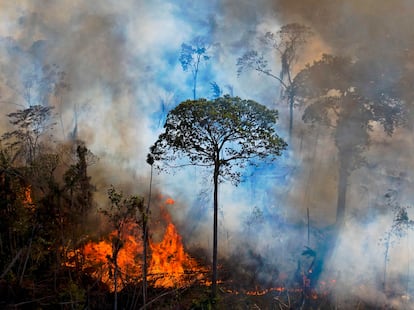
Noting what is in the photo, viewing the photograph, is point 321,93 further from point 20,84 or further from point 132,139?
point 20,84

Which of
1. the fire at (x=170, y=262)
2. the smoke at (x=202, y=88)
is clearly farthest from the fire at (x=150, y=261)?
the smoke at (x=202, y=88)

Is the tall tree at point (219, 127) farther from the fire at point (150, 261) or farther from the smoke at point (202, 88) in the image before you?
the smoke at point (202, 88)

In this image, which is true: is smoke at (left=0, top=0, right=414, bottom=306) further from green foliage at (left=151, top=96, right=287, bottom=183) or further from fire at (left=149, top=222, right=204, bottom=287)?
green foliage at (left=151, top=96, right=287, bottom=183)

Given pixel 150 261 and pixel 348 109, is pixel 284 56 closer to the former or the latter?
pixel 348 109

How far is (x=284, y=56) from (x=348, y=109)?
9978 millimetres

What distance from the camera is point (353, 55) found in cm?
3197

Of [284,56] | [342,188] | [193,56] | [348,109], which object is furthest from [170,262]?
[284,56]

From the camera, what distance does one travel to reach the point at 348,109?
29.8 meters

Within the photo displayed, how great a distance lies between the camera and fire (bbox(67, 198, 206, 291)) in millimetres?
23266

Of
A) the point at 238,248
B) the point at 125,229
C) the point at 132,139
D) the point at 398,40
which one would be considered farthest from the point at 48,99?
the point at 398,40

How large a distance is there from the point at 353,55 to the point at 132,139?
21.2 m

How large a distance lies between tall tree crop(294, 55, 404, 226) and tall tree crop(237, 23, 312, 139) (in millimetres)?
4762

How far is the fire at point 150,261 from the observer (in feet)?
76.3

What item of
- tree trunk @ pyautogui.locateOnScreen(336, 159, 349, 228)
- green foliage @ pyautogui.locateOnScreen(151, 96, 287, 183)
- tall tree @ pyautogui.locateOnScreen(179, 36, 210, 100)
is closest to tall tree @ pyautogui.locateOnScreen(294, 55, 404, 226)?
tree trunk @ pyautogui.locateOnScreen(336, 159, 349, 228)
